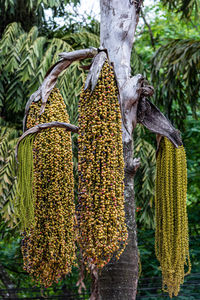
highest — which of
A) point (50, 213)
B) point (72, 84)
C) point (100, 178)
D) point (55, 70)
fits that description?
point (55, 70)

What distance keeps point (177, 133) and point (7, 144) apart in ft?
10.1

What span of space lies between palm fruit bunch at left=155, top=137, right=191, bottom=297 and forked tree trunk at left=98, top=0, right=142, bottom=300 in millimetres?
211

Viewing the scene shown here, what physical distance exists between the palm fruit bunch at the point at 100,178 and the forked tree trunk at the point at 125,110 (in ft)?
0.81

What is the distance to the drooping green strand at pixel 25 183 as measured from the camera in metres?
2.06

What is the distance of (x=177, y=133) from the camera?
2596 mm

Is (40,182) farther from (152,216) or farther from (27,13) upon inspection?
(27,13)

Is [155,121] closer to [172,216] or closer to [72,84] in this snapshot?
[172,216]

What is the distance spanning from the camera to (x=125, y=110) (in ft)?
8.12

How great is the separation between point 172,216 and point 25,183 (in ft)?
3.19

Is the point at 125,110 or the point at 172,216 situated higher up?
the point at 125,110

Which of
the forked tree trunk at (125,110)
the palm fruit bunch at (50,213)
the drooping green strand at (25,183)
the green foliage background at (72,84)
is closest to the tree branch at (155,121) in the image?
the forked tree trunk at (125,110)

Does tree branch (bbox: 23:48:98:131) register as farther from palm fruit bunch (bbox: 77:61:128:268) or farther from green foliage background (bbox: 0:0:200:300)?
green foliage background (bbox: 0:0:200:300)

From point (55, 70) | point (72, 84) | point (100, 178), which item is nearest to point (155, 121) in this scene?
point (55, 70)

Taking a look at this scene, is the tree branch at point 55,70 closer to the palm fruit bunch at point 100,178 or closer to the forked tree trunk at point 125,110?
the forked tree trunk at point 125,110
